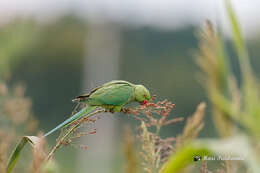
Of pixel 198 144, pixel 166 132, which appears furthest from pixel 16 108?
pixel 166 132

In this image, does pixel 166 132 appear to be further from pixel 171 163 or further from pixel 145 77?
pixel 171 163

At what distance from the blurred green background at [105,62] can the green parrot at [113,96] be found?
13.4m

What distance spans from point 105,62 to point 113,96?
16931mm

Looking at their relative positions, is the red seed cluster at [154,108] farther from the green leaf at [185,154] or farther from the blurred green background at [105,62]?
the blurred green background at [105,62]

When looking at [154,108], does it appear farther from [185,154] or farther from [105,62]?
[105,62]

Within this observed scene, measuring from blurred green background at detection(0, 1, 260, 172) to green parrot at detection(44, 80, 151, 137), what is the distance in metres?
13.4

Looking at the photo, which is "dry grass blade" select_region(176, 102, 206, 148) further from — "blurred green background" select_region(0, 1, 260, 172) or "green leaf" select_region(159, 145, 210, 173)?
"blurred green background" select_region(0, 1, 260, 172)

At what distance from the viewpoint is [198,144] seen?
1.61 feet

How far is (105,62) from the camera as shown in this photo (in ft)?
59.4

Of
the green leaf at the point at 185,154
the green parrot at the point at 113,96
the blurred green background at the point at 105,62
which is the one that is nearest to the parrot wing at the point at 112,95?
the green parrot at the point at 113,96

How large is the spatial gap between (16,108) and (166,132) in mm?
13021

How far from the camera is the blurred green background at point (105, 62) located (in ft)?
53.1

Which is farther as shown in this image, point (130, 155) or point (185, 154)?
point (130, 155)

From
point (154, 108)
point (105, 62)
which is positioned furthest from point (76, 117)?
point (105, 62)
